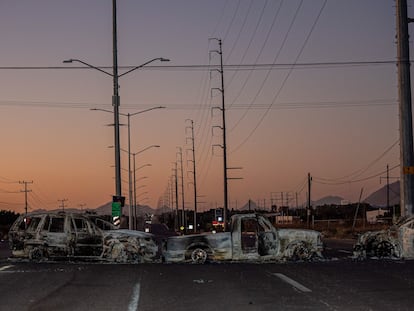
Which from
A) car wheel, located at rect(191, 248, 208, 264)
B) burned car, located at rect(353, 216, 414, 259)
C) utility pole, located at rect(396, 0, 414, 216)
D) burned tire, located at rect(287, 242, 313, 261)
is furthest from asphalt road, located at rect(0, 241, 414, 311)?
utility pole, located at rect(396, 0, 414, 216)

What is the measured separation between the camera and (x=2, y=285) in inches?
571

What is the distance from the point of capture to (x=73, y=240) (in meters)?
21.4

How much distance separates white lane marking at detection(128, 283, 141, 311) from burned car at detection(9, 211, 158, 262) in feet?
21.7

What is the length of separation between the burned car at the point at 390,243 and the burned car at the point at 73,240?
263 inches

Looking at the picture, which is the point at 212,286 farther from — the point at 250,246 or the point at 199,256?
the point at 250,246

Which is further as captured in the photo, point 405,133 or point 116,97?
point 116,97

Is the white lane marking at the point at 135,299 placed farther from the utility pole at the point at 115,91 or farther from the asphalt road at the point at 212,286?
the utility pole at the point at 115,91

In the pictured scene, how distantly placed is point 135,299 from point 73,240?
9.80 meters

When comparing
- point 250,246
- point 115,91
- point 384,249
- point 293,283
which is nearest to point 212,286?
point 293,283

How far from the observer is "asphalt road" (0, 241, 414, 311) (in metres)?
11.4

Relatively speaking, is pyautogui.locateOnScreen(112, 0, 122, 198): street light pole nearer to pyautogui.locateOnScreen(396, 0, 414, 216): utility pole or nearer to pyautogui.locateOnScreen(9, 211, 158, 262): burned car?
pyautogui.locateOnScreen(9, 211, 158, 262): burned car

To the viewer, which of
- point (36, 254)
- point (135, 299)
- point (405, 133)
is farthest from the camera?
point (405, 133)

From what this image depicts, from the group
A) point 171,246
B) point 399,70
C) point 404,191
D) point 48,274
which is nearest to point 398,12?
point 399,70

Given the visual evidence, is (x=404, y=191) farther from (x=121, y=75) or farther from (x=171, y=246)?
(x=121, y=75)
